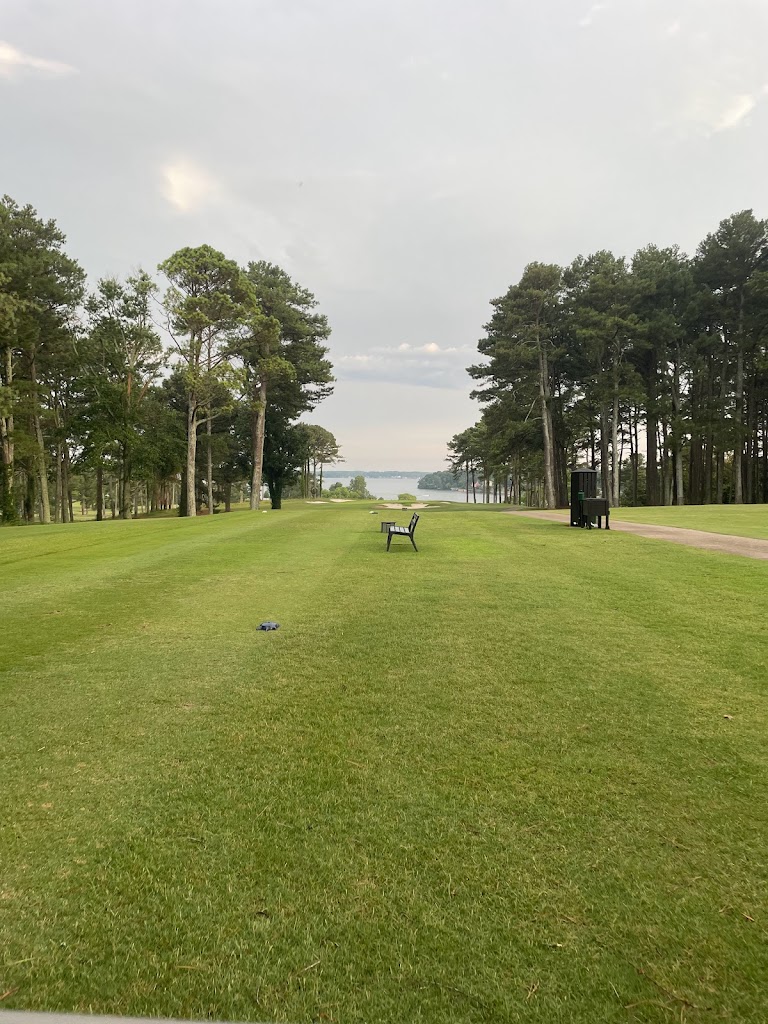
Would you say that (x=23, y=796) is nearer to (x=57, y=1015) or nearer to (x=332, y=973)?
(x=57, y=1015)

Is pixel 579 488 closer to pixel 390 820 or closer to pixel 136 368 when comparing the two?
pixel 390 820

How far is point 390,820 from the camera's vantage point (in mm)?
2600

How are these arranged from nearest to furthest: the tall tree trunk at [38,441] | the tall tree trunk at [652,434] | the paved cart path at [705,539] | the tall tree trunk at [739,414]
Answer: the paved cart path at [705,539], the tall tree trunk at [38,441], the tall tree trunk at [739,414], the tall tree trunk at [652,434]

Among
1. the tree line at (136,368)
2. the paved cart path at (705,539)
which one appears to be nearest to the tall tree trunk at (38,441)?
the tree line at (136,368)

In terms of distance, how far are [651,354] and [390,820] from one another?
4728cm

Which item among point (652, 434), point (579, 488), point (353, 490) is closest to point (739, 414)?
point (652, 434)

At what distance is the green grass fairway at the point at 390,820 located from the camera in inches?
69.2

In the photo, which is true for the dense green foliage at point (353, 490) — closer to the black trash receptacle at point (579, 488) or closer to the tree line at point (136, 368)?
the tree line at point (136, 368)

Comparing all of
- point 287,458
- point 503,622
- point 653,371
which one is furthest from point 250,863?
point 653,371

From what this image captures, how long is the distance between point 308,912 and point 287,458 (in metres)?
44.3

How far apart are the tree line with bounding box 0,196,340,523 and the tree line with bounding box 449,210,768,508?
642 inches

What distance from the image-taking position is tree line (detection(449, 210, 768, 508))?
37.8 meters

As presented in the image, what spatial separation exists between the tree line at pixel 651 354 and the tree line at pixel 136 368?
16.3 metres

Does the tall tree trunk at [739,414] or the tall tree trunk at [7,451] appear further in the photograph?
the tall tree trunk at [739,414]
